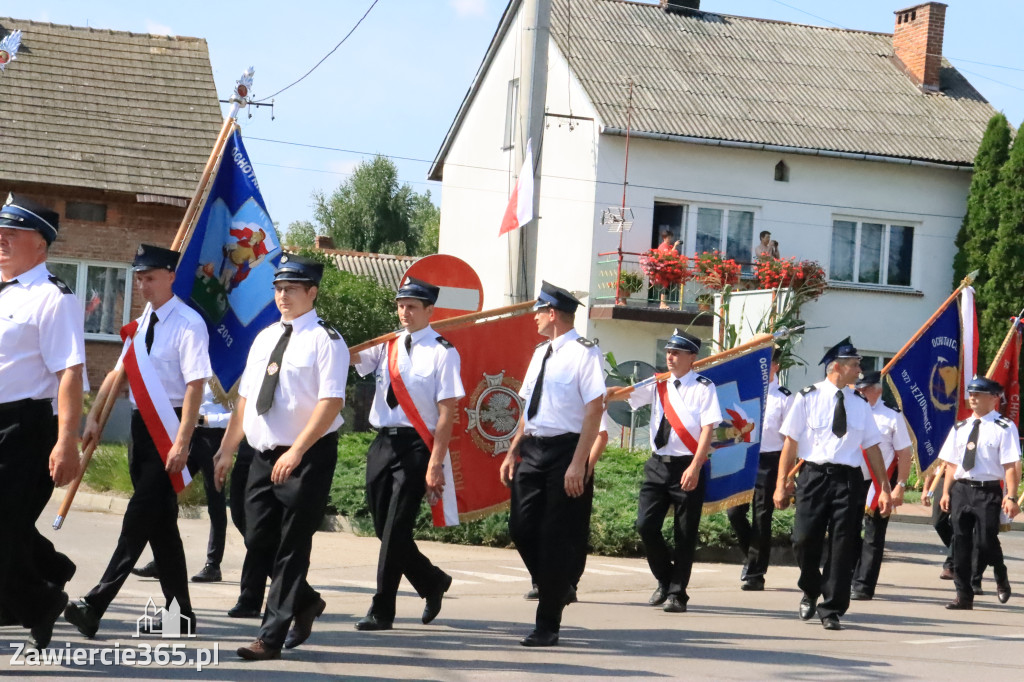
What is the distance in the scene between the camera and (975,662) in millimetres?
8242

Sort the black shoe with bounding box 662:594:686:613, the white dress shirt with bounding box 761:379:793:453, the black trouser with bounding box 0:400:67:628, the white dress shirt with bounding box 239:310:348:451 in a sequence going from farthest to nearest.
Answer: the white dress shirt with bounding box 761:379:793:453 → the black shoe with bounding box 662:594:686:613 → the white dress shirt with bounding box 239:310:348:451 → the black trouser with bounding box 0:400:67:628

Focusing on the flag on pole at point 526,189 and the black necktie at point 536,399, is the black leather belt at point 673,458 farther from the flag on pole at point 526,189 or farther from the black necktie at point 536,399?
the flag on pole at point 526,189

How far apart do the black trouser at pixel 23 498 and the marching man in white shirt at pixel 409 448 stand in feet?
7.20

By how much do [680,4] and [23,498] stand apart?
91.4 feet

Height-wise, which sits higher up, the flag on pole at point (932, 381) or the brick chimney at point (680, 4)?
the brick chimney at point (680, 4)

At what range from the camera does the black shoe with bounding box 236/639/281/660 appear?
6707 millimetres

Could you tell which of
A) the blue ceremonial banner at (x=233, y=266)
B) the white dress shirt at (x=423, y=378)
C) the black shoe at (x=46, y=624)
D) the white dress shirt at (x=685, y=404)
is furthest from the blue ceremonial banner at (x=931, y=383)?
the black shoe at (x=46, y=624)

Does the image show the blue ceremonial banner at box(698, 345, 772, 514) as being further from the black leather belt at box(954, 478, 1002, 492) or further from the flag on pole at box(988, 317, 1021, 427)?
the flag on pole at box(988, 317, 1021, 427)

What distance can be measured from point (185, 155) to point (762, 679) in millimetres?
17706

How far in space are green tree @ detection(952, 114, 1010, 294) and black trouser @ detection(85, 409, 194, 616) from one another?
2370cm

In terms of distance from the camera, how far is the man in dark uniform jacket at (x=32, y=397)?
20.1 feet

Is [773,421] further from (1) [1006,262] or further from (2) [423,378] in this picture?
(1) [1006,262]

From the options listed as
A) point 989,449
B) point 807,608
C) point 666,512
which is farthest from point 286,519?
point 989,449

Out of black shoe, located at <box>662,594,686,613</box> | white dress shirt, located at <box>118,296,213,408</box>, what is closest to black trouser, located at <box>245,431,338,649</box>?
white dress shirt, located at <box>118,296,213,408</box>
